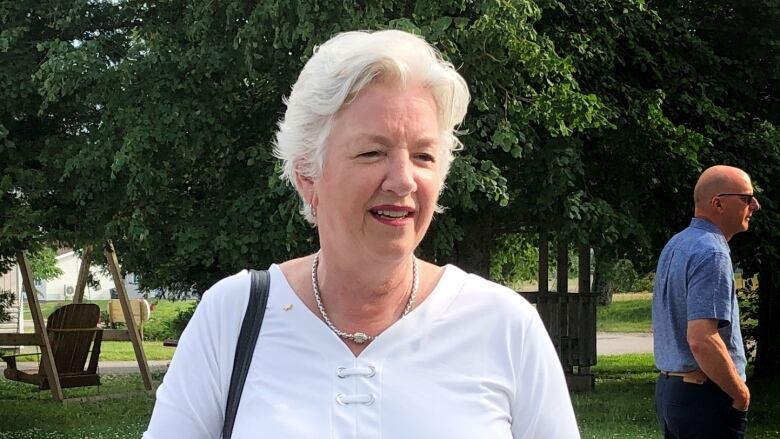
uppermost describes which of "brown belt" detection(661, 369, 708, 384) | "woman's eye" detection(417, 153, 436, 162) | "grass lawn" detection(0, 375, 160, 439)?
"woman's eye" detection(417, 153, 436, 162)

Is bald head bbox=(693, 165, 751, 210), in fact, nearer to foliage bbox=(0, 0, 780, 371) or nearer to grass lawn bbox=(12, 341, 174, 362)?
foliage bbox=(0, 0, 780, 371)

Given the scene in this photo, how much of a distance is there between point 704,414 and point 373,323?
117 inches

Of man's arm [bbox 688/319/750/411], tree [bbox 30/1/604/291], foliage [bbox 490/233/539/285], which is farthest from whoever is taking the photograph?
foliage [bbox 490/233/539/285]

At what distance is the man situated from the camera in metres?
4.44

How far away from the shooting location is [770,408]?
13086mm

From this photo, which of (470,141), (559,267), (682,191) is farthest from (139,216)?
(559,267)

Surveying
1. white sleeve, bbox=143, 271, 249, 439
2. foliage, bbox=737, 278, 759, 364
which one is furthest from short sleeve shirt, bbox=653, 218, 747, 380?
foliage, bbox=737, 278, 759, 364

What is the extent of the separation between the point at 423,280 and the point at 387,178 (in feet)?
0.99

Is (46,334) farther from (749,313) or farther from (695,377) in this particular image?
(749,313)

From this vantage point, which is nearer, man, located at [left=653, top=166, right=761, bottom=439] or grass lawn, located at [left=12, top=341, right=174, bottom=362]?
man, located at [left=653, top=166, right=761, bottom=439]

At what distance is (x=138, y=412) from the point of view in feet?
44.0

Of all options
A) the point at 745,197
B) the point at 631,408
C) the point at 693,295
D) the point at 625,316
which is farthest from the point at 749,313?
the point at 625,316

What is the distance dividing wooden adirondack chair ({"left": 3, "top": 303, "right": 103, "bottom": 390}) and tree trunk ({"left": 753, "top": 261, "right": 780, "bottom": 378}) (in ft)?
32.4

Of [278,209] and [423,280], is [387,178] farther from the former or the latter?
[278,209]
